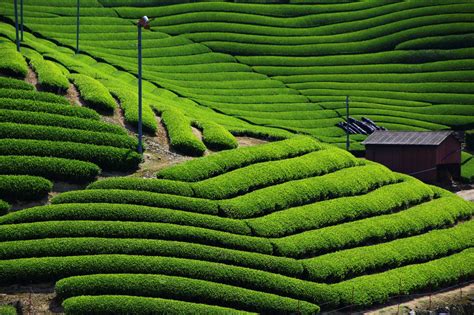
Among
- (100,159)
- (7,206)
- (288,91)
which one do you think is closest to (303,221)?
(100,159)

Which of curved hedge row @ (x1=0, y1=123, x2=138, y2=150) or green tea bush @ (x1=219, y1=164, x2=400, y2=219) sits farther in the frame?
curved hedge row @ (x1=0, y1=123, x2=138, y2=150)

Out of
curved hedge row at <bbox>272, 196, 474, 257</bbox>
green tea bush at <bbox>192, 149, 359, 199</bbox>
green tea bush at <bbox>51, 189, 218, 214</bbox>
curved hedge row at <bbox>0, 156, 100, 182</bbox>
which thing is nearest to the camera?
green tea bush at <bbox>51, 189, 218, 214</bbox>

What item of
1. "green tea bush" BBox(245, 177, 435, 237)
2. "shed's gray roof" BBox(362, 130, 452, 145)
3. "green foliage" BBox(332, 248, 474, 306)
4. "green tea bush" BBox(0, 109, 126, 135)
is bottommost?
"green foliage" BBox(332, 248, 474, 306)

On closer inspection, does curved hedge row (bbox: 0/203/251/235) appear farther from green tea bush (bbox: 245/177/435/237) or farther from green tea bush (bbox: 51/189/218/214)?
green tea bush (bbox: 245/177/435/237)

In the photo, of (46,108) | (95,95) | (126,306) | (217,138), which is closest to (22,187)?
(46,108)

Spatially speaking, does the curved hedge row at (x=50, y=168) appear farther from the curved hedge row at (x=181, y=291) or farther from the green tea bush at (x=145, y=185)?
the curved hedge row at (x=181, y=291)

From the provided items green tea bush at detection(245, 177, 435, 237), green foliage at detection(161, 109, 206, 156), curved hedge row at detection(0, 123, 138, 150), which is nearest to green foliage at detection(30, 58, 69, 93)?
curved hedge row at detection(0, 123, 138, 150)

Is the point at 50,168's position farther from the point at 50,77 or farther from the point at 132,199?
the point at 50,77
